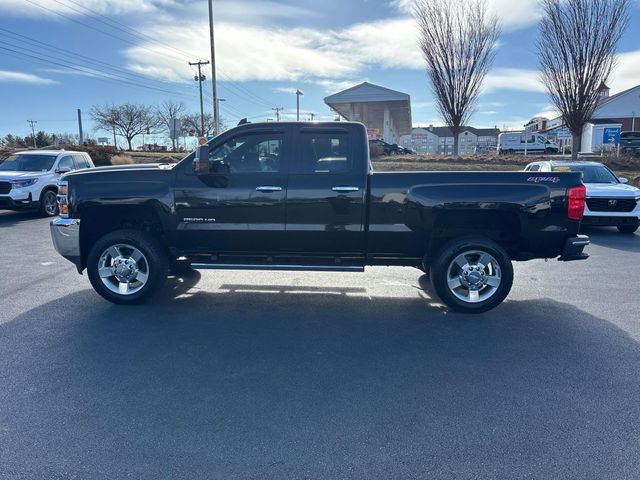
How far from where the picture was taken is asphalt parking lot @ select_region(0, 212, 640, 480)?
2.85 meters

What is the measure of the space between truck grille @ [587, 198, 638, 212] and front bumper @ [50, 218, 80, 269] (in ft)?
34.0

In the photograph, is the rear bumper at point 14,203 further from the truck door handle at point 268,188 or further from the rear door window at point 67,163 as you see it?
the truck door handle at point 268,188

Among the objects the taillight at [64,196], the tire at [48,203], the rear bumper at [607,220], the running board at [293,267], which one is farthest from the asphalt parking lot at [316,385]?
the tire at [48,203]

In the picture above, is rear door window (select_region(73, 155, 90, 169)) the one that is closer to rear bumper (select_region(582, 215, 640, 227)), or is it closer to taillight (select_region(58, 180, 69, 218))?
taillight (select_region(58, 180, 69, 218))

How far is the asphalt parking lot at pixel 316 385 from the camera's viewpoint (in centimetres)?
285

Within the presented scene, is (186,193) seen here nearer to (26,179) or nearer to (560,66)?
(26,179)

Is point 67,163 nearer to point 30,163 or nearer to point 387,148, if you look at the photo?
point 30,163

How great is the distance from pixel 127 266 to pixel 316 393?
3.20 metres

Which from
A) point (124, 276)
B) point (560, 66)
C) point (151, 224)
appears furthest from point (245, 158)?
point (560, 66)

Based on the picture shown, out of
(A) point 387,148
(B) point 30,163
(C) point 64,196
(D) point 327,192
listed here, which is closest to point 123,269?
(C) point 64,196

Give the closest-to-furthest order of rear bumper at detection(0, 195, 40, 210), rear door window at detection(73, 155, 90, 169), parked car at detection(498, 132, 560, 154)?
rear bumper at detection(0, 195, 40, 210), rear door window at detection(73, 155, 90, 169), parked car at detection(498, 132, 560, 154)

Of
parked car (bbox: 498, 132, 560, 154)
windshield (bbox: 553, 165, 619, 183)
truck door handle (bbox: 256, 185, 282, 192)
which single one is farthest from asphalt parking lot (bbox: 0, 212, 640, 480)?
parked car (bbox: 498, 132, 560, 154)

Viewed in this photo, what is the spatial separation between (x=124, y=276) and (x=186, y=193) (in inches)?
50.4

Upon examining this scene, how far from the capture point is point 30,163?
13984 millimetres
